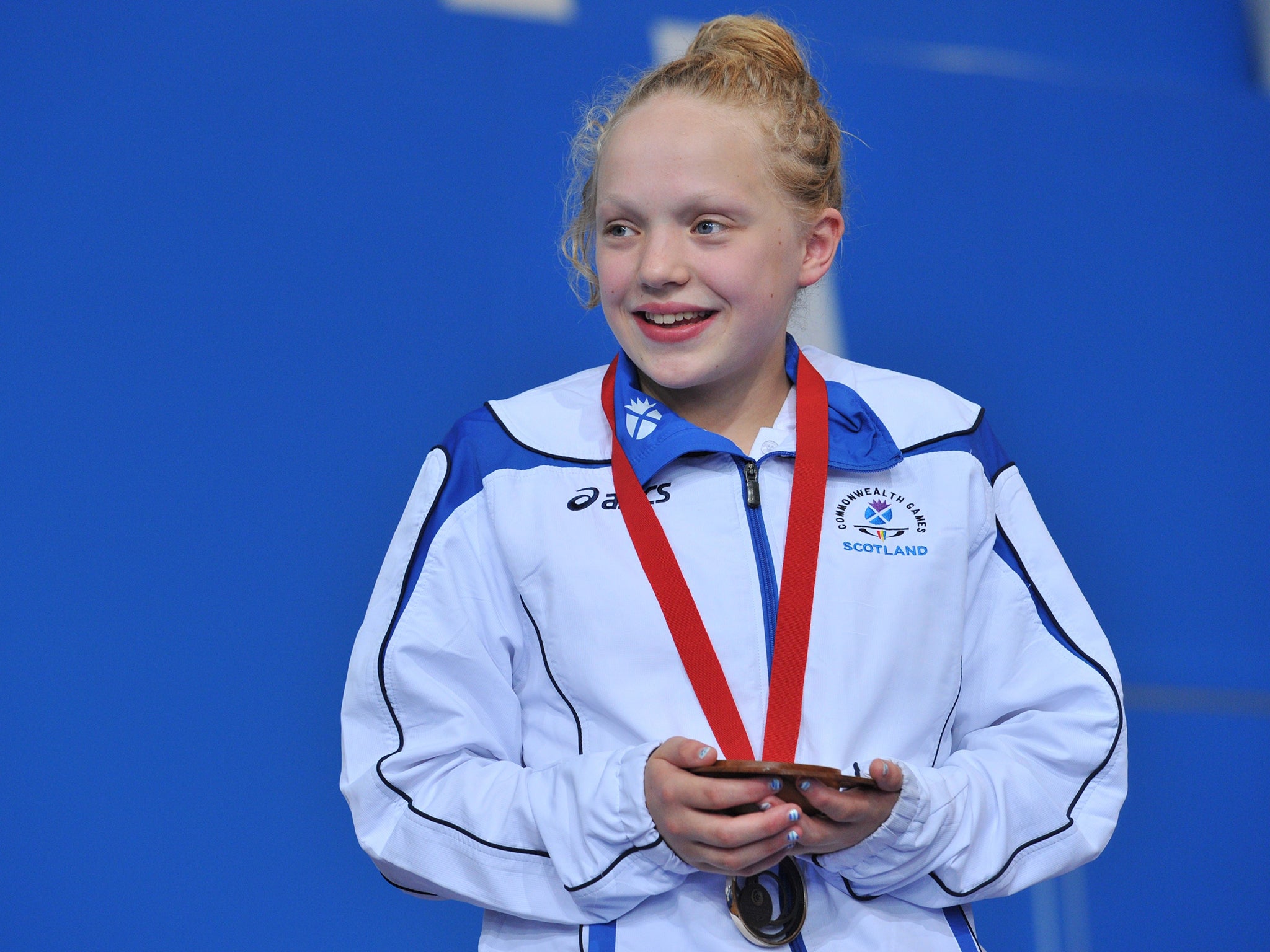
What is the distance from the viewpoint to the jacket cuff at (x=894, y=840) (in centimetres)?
119

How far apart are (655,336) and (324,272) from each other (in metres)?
1.00

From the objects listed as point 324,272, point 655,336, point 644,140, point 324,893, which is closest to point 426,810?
point 655,336

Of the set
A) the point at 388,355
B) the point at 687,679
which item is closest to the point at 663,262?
the point at 687,679

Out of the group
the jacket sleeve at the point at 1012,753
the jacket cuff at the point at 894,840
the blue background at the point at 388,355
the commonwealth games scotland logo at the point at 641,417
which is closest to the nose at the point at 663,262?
the commonwealth games scotland logo at the point at 641,417

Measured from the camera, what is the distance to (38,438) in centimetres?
204

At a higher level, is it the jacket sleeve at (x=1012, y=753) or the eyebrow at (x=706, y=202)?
the eyebrow at (x=706, y=202)

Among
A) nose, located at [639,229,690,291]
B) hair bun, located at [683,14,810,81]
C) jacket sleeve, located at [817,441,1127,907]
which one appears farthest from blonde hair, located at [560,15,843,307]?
jacket sleeve, located at [817,441,1127,907]

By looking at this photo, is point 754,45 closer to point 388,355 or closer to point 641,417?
point 641,417

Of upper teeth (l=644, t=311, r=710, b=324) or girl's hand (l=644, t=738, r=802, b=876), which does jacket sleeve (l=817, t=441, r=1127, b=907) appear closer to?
girl's hand (l=644, t=738, r=802, b=876)

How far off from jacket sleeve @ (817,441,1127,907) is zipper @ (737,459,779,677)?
196 millimetres

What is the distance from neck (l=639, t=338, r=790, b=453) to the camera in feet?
4.80

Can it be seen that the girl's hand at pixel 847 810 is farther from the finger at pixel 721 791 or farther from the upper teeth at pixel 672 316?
the upper teeth at pixel 672 316

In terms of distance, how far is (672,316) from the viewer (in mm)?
1377

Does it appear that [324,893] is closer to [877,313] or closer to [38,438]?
Answer: [38,438]
